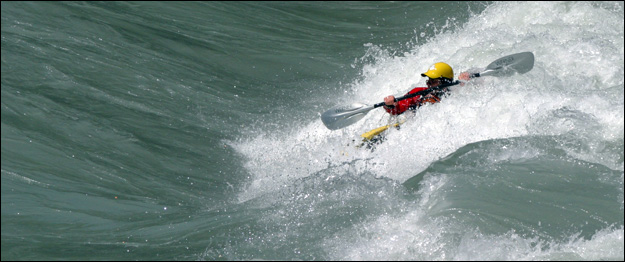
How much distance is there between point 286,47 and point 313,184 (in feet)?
16.0

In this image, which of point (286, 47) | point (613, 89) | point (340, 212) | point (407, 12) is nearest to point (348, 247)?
point (340, 212)

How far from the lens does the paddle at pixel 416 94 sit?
723cm

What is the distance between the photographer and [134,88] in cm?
854

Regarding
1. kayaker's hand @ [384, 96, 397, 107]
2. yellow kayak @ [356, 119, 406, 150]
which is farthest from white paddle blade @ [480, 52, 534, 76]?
yellow kayak @ [356, 119, 406, 150]

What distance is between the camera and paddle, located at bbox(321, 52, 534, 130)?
7.23 m

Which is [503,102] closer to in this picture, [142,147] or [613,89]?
[613,89]

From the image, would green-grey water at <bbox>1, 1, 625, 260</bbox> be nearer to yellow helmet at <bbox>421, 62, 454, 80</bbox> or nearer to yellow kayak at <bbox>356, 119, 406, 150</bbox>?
yellow kayak at <bbox>356, 119, 406, 150</bbox>

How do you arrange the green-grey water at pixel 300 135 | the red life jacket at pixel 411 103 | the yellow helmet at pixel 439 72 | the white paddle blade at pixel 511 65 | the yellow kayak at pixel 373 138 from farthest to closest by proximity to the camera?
the white paddle blade at pixel 511 65 < the yellow helmet at pixel 439 72 < the red life jacket at pixel 411 103 < the yellow kayak at pixel 373 138 < the green-grey water at pixel 300 135

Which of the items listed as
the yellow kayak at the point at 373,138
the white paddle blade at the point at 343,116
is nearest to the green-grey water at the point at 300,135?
the yellow kayak at the point at 373,138

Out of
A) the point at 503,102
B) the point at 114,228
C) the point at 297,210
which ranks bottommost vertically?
the point at 114,228

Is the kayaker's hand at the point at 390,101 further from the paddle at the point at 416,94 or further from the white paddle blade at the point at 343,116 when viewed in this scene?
the white paddle blade at the point at 343,116

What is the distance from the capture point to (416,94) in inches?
279

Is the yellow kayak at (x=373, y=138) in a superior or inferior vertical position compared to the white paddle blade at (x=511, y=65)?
inferior

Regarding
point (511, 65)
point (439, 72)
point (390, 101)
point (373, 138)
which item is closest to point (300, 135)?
point (373, 138)
